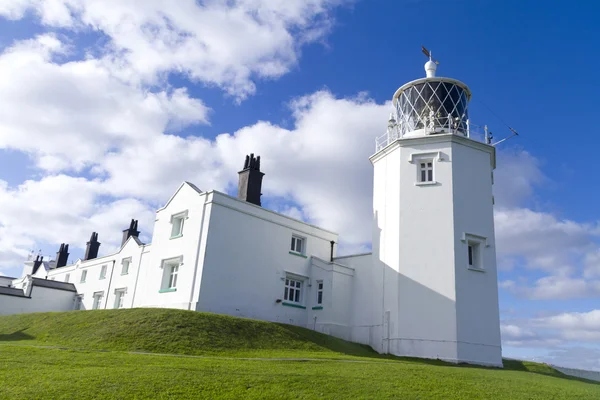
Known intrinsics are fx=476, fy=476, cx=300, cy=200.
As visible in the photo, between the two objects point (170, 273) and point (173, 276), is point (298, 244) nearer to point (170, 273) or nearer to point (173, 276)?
point (173, 276)

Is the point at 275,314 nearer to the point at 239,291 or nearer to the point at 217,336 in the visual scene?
the point at 239,291

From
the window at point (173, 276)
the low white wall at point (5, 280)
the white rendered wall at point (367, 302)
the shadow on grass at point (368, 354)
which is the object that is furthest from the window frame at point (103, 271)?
the low white wall at point (5, 280)

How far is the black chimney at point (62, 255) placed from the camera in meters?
49.6

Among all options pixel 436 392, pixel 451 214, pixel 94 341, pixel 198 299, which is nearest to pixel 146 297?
pixel 198 299

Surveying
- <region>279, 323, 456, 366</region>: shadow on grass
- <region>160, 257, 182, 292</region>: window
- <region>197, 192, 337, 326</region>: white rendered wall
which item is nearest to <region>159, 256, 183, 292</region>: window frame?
<region>160, 257, 182, 292</region>: window

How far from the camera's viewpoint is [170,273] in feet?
87.1

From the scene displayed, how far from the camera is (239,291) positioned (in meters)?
25.0

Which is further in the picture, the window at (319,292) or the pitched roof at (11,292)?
the pitched roof at (11,292)

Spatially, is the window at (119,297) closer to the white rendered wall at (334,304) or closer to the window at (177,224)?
the window at (177,224)

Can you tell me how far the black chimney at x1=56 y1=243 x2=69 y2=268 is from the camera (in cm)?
4956

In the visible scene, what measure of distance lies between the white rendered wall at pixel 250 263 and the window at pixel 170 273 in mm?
2678

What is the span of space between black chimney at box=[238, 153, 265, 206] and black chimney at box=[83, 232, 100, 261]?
2299cm

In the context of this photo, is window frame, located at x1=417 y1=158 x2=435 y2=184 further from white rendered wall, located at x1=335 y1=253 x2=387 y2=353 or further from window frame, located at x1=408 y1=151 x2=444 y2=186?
white rendered wall, located at x1=335 y1=253 x2=387 y2=353

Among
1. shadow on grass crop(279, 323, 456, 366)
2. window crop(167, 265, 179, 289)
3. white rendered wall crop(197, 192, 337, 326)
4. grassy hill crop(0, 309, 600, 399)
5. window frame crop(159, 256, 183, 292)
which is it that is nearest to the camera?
grassy hill crop(0, 309, 600, 399)
